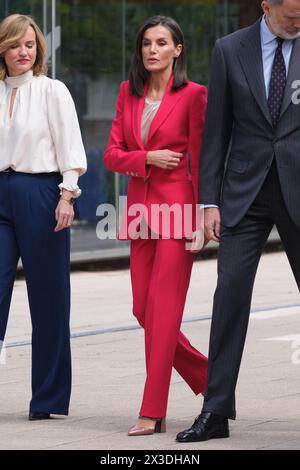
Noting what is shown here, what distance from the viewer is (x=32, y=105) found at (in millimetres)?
7281

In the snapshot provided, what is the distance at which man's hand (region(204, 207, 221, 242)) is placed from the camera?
21.7 ft

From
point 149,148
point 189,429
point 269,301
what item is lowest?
point 269,301

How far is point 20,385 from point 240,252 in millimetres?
2229

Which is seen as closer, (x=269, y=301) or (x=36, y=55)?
(x=36, y=55)

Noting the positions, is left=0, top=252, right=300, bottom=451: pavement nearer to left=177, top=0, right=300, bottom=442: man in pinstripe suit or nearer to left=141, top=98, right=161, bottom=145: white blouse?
left=177, top=0, right=300, bottom=442: man in pinstripe suit

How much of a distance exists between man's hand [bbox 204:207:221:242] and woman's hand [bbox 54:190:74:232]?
30.9 inches

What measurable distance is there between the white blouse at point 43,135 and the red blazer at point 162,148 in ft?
0.81

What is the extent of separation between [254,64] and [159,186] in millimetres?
793

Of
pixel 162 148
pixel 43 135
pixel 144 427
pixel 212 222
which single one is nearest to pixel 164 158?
pixel 162 148

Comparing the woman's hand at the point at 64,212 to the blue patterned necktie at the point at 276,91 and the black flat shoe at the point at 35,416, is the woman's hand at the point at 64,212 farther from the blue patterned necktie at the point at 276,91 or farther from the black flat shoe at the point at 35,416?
the blue patterned necktie at the point at 276,91

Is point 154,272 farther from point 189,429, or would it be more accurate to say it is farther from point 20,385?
point 20,385


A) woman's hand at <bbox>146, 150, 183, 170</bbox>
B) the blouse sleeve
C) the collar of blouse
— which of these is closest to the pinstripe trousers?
woman's hand at <bbox>146, 150, 183, 170</bbox>

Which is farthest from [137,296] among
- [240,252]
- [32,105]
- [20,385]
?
[20,385]

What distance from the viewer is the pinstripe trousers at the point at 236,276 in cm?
654
